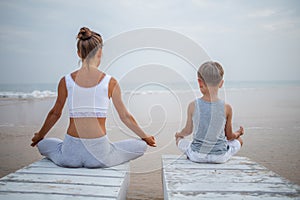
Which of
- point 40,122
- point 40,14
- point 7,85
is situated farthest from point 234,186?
point 7,85

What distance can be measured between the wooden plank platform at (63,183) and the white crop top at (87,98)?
1.67ft

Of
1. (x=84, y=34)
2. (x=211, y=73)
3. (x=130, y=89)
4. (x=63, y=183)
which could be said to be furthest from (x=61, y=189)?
(x=130, y=89)

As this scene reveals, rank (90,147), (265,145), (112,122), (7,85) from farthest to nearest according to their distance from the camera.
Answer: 1. (7,85)
2. (112,122)
3. (265,145)
4. (90,147)

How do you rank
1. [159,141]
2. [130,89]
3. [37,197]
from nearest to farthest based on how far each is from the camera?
[37,197]
[159,141]
[130,89]

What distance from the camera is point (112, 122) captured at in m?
6.53

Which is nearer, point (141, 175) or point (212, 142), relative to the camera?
point (212, 142)

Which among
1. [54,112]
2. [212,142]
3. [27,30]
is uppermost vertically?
[27,30]

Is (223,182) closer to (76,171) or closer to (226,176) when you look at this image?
(226,176)

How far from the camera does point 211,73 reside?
2545 mm

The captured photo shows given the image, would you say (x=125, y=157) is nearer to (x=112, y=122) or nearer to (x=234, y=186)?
(x=234, y=186)

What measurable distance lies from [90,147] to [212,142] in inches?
46.7

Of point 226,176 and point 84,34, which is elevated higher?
point 84,34

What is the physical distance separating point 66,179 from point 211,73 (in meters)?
1.62

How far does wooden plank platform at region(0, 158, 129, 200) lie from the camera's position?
172 cm
